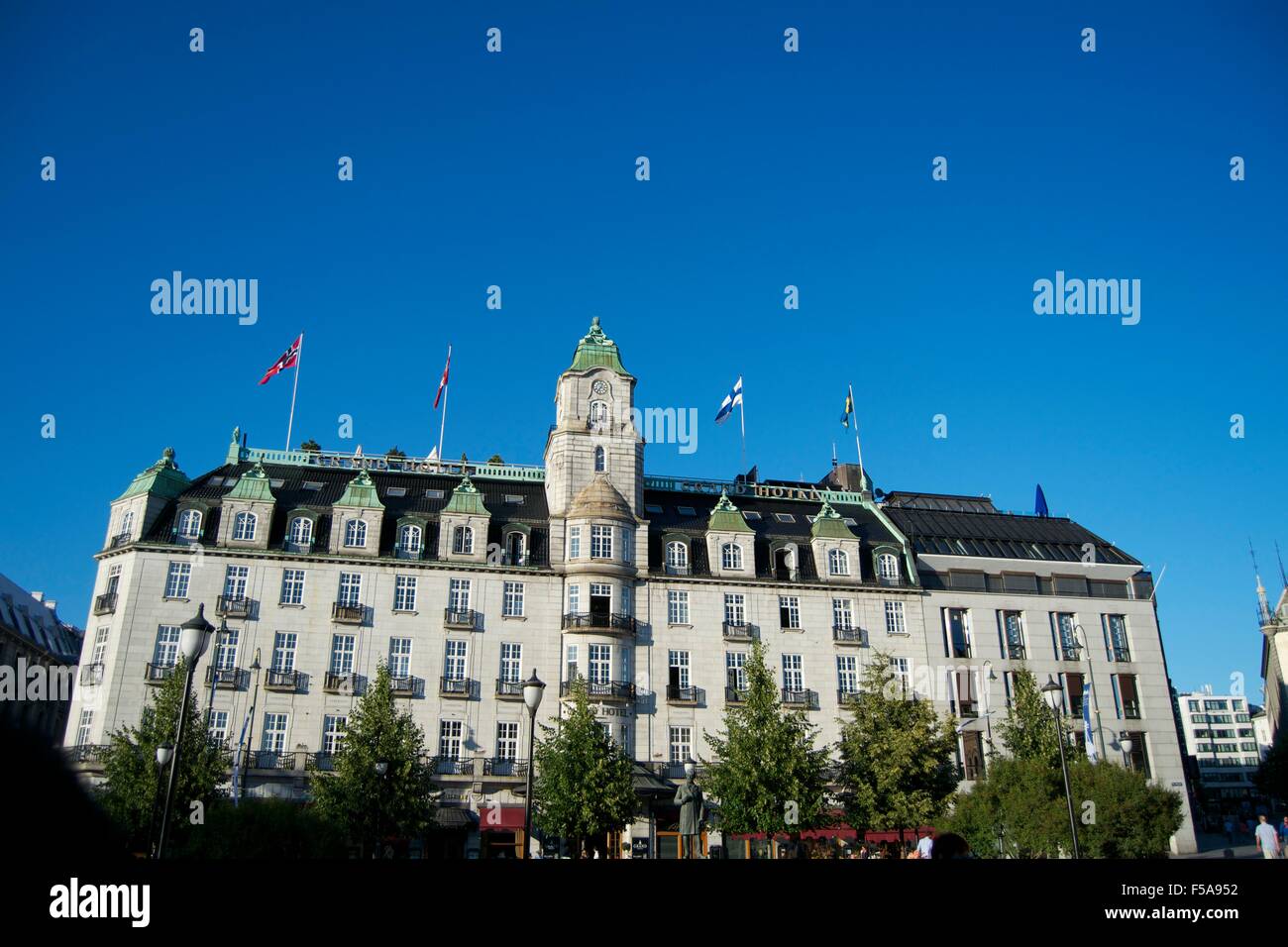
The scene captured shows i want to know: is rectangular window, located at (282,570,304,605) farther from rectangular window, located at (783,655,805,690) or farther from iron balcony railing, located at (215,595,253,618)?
rectangular window, located at (783,655,805,690)

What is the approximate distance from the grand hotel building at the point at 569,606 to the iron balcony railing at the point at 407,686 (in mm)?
115

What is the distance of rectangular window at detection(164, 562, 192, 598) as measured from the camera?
168 feet

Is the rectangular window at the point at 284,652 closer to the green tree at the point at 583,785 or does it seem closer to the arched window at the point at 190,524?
the arched window at the point at 190,524

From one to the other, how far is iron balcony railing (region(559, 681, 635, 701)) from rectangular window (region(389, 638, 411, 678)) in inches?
329

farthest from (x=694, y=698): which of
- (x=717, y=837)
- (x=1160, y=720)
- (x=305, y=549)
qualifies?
(x=1160, y=720)

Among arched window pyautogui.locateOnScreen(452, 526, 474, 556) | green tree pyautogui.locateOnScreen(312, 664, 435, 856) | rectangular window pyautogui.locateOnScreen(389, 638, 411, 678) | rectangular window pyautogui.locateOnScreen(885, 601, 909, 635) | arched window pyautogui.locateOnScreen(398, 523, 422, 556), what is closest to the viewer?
green tree pyautogui.locateOnScreen(312, 664, 435, 856)

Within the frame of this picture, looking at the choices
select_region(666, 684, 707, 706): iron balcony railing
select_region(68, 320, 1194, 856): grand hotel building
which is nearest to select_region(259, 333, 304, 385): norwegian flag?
select_region(68, 320, 1194, 856): grand hotel building

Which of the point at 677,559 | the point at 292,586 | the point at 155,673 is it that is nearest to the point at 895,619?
the point at 677,559

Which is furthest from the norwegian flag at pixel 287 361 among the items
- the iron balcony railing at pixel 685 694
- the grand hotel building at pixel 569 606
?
the iron balcony railing at pixel 685 694

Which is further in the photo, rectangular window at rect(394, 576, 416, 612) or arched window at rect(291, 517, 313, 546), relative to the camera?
arched window at rect(291, 517, 313, 546)

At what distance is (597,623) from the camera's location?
5350 cm

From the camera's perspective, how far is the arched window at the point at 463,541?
5512 cm

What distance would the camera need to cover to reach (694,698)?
53750 mm
